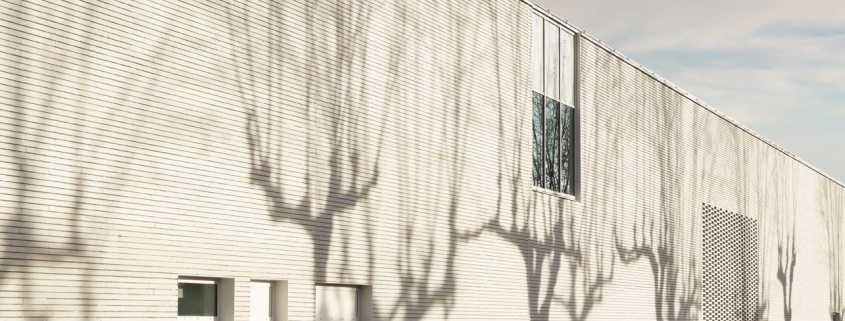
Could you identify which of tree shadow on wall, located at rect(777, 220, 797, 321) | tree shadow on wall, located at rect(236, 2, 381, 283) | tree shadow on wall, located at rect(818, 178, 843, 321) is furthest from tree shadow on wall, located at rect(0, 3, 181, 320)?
tree shadow on wall, located at rect(818, 178, 843, 321)

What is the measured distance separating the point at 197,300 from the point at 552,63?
28.4 ft

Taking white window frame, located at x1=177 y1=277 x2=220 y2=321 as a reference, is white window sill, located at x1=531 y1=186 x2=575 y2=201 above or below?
above

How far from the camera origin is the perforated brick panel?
22.5 m

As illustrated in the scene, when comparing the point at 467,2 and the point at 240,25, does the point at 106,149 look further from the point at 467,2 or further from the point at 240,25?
the point at 467,2

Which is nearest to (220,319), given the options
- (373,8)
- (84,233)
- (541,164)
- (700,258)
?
(84,233)

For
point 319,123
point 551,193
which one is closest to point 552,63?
point 551,193

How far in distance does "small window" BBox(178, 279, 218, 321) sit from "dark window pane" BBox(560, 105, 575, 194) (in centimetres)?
795

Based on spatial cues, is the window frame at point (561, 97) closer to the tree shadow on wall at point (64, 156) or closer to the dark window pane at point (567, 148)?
the dark window pane at point (567, 148)

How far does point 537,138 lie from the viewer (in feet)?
53.2

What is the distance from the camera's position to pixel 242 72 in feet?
34.7

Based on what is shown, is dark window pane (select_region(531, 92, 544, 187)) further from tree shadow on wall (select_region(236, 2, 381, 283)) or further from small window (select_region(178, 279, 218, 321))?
small window (select_region(178, 279, 218, 321))

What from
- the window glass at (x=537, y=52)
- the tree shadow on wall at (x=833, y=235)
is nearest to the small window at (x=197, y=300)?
the window glass at (x=537, y=52)

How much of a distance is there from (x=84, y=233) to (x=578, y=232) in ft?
33.6

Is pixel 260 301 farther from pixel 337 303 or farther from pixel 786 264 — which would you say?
pixel 786 264
